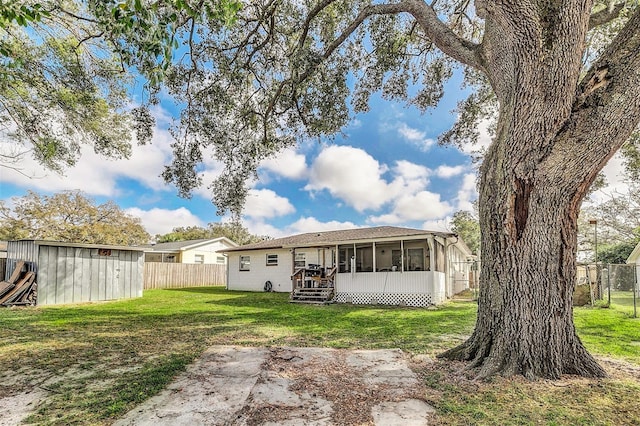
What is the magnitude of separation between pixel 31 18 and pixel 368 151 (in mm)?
13427

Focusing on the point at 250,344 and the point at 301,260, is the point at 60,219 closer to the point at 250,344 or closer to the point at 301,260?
the point at 301,260

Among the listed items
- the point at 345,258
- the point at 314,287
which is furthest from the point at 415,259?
the point at 314,287

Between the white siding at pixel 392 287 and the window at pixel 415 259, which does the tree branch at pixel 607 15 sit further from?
the window at pixel 415 259

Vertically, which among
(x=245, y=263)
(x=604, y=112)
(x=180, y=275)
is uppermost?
(x=604, y=112)

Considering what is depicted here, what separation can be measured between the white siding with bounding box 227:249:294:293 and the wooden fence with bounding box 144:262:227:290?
3414 mm

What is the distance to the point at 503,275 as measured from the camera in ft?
14.1

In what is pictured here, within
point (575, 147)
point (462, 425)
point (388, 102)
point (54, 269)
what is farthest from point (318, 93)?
point (54, 269)

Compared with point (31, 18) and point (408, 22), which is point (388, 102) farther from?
point (31, 18)

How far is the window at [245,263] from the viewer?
781 inches

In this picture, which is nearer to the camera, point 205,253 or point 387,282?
point 387,282

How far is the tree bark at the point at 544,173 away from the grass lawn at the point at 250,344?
0.50 meters

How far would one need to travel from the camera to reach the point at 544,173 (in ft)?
13.3

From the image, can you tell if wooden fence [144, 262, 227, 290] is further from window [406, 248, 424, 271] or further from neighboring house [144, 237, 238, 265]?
window [406, 248, 424, 271]

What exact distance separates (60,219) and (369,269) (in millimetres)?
22884
